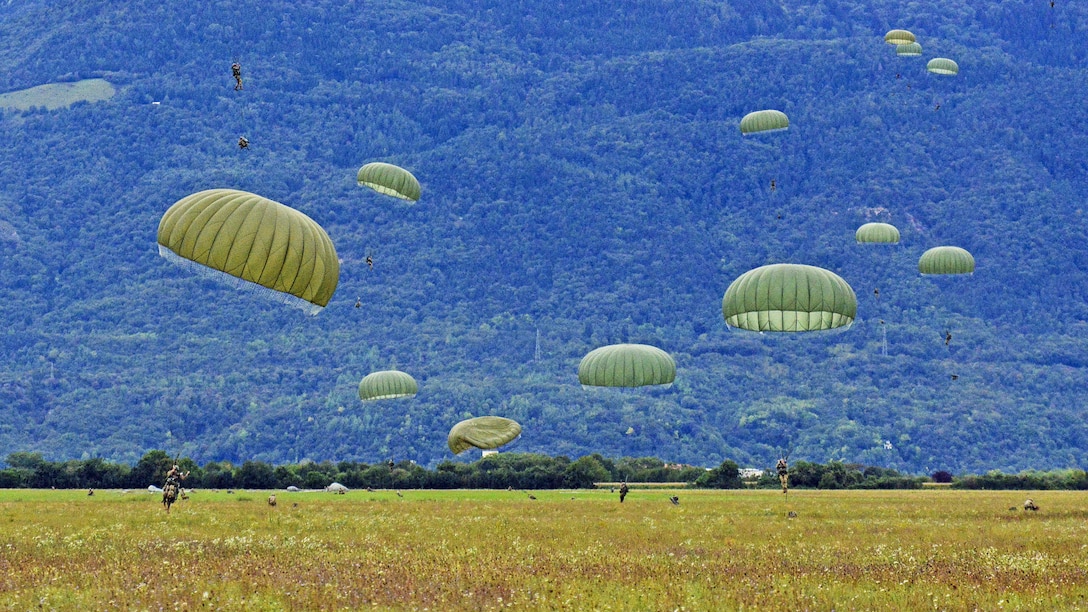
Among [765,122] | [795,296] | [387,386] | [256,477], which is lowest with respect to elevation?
[256,477]

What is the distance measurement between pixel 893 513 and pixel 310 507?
25033 mm

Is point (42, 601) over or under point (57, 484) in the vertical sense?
under

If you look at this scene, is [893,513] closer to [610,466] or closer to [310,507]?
[310,507]

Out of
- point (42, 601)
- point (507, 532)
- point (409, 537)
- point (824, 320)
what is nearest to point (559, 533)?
point (507, 532)

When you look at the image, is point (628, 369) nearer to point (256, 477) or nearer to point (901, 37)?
point (256, 477)

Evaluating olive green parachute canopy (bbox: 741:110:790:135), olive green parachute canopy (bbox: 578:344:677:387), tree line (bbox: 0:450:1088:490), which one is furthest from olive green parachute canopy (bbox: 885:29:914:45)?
olive green parachute canopy (bbox: 578:344:677:387)

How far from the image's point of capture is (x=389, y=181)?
10062cm

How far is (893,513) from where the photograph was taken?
58438 millimetres

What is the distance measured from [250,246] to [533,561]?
1553cm

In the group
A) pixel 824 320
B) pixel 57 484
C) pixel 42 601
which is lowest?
pixel 42 601

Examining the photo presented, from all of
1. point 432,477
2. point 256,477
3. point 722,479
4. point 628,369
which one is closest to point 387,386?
point 432,477

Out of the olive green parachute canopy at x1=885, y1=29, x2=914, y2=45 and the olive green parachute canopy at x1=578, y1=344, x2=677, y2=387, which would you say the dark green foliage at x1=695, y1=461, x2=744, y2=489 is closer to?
the olive green parachute canopy at x1=578, y1=344, x2=677, y2=387

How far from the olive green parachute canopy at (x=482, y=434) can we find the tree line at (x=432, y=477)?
5449 mm

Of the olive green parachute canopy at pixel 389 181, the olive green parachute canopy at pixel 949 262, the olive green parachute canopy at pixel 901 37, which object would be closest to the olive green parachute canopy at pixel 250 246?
the olive green parachute canopy at pixel 389 181
